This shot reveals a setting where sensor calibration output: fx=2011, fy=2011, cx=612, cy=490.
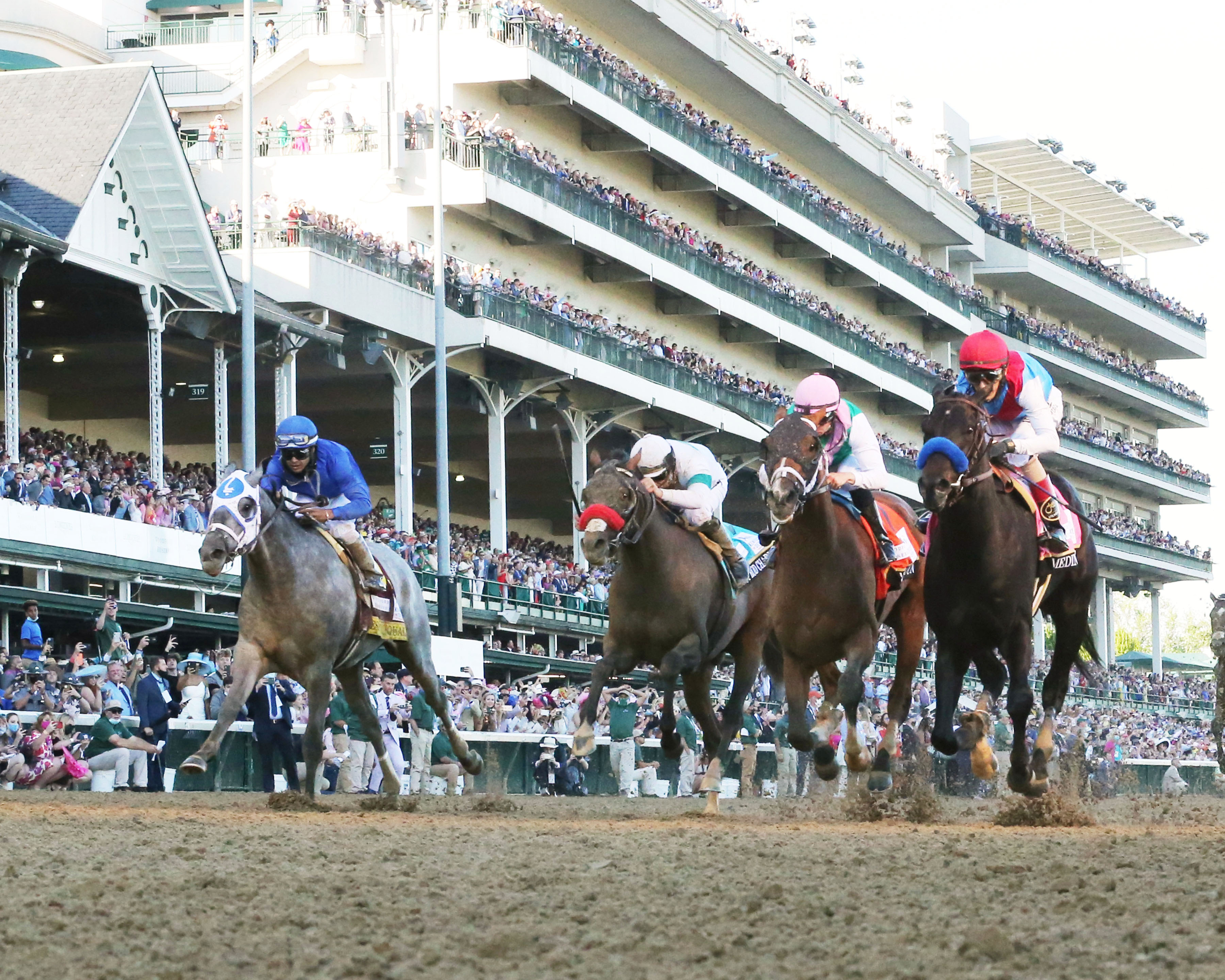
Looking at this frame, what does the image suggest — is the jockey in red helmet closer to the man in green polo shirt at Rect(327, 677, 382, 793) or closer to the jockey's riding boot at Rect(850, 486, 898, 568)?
the jockey's riding boot at Rect(850, 486, 898, 568)

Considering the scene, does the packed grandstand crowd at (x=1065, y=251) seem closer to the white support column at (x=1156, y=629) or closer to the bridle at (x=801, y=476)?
the white support column at (x=1156, y=629)

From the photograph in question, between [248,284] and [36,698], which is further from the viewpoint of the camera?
[248,284]

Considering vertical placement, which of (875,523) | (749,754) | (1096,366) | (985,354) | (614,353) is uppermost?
(1096,366)

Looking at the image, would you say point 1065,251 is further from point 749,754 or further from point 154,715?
point 154,715

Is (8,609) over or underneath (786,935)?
over

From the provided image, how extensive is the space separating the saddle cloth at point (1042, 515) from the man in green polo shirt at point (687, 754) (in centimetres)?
1022

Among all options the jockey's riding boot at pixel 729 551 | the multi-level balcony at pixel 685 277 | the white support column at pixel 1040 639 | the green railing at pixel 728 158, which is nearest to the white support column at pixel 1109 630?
the white support column at pixel 1040 639

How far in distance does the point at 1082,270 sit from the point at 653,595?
221 ft

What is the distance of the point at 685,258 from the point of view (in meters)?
48.3

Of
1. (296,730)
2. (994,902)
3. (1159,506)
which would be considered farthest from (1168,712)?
(994,902)

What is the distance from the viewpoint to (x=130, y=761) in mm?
16797

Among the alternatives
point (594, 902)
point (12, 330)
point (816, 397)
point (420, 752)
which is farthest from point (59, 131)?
point (594, 902)

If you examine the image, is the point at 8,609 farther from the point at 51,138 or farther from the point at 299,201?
the point at 299,201

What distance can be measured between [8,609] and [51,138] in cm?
780
